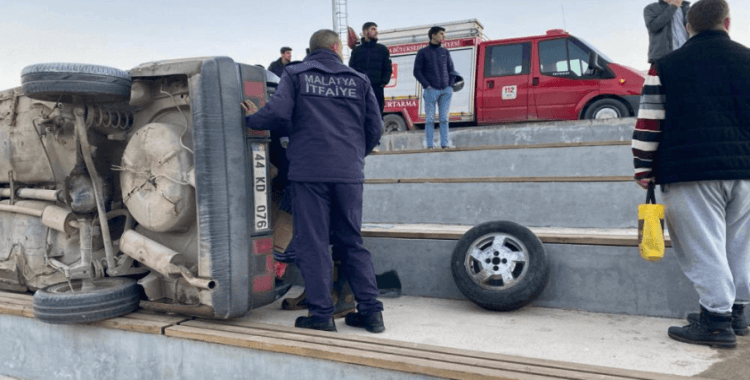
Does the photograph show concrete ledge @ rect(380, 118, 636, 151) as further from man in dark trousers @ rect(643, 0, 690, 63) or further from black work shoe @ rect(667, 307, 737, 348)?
black work shoe @ rect(667, 307, 737, 348)

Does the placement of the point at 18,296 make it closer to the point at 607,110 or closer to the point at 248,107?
the point at 248,107

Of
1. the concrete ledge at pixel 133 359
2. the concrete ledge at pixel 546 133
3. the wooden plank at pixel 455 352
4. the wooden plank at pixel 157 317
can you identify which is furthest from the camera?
the concrete ledge at pixel 546 133

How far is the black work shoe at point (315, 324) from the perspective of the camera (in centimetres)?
308

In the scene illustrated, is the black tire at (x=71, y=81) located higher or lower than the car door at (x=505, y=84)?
lower

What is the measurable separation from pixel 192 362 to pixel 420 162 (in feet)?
13.3

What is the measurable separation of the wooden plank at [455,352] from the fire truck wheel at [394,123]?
922cm

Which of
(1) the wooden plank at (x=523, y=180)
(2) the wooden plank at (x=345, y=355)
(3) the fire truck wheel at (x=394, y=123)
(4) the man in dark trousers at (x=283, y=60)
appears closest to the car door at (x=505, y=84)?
(3) the fire truck wheel at (x=394, y=123)

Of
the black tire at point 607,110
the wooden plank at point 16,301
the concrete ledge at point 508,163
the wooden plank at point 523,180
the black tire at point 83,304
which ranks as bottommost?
the wooden plank at point 16,301

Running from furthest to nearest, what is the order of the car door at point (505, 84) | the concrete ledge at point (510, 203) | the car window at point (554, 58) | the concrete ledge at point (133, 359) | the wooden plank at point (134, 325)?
the car door at point (505, 84) < the car window at point (554, 58) < the concrete ledge at point (510, 203) < the wooden plank at point (134, 325) < the concrete ledge at point (133, 359)

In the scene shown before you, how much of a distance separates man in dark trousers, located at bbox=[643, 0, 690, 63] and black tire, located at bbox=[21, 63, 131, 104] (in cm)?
584

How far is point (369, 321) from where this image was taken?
10.3ft

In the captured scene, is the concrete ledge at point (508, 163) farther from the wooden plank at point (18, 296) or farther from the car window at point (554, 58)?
the car window at point (554, 58)

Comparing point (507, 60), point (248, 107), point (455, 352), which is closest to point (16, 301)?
point (248, 107)

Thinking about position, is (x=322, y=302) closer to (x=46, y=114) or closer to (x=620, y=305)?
(x=620, y=305)
